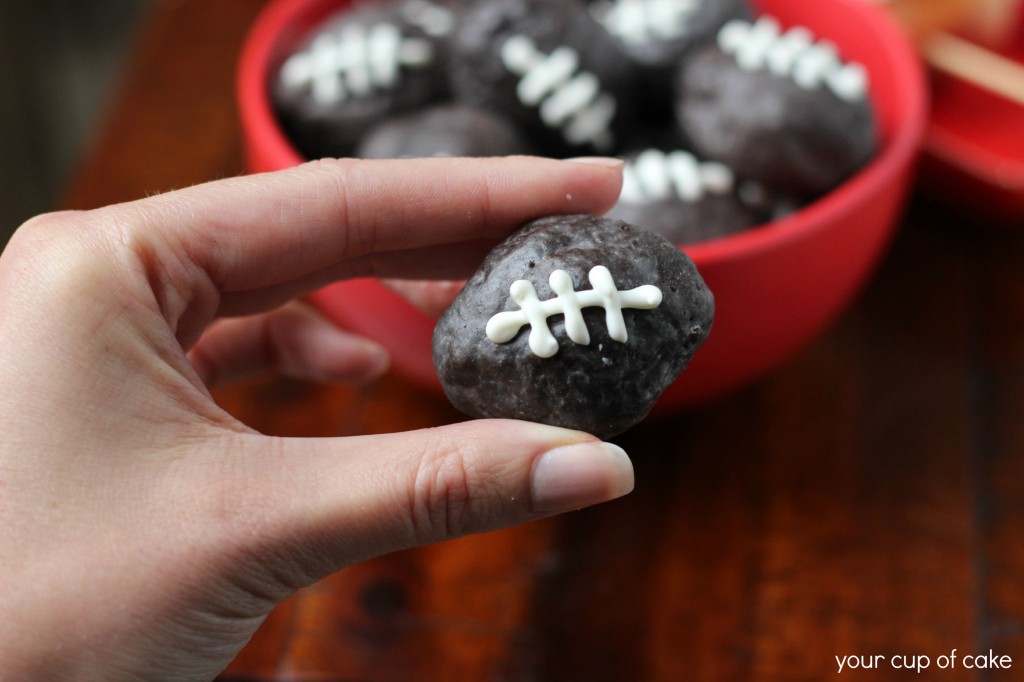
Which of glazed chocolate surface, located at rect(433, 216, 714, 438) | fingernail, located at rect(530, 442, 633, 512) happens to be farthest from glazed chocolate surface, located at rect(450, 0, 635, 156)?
fingernail, located at rect(530, 442, 633, 512)

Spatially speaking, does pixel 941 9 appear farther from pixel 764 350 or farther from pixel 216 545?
pixel 216 545

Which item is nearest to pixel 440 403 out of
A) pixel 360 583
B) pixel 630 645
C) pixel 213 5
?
pixel 360 583

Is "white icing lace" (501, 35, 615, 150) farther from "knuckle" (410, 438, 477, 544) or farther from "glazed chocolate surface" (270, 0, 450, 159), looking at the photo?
"knuckle" (410, 438, 477, 544)

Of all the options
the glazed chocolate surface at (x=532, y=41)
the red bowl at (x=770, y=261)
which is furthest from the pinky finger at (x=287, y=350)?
the glazed chocolate surface at (x=532, y=41)

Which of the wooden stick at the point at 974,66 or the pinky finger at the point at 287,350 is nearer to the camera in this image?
the pinky finger at the point at 287,350

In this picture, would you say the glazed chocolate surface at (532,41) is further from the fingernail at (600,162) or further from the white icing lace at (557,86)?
the fingernail at (600,162)

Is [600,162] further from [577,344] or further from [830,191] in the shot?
[830,191]
